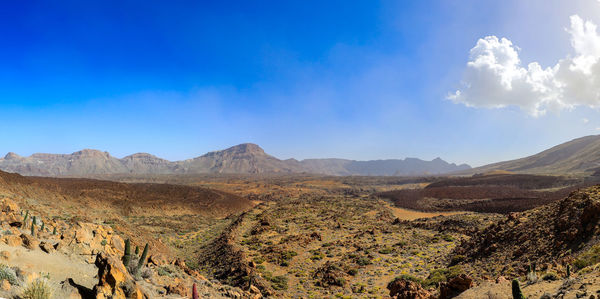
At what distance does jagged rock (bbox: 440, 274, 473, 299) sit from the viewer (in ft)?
33.7

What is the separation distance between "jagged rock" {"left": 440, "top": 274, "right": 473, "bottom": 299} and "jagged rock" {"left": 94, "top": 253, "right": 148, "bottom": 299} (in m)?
11.0

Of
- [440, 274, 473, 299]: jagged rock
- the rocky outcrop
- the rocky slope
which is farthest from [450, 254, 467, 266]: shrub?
the rocky slope

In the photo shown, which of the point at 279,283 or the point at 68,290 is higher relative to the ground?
the point at 68,290

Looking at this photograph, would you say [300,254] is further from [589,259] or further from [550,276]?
[589,259]

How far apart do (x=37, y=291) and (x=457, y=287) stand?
13090 mm

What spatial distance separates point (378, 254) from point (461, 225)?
14.3 meters

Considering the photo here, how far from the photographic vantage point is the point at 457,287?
1046 cm

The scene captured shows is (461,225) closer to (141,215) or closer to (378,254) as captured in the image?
(378,254)

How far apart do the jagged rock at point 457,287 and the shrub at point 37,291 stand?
12.7 m

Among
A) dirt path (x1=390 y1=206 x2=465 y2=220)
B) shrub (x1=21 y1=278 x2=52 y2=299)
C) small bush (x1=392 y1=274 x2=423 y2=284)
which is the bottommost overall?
dirt path (x1=390 y1=206 x2=465 y2=220)

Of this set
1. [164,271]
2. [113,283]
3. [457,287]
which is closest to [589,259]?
[457,287]

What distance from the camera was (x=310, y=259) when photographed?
21.8 meters

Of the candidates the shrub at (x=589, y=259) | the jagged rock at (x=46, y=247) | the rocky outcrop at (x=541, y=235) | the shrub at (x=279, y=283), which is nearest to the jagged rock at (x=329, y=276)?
the shrub at (x=279, y=283)

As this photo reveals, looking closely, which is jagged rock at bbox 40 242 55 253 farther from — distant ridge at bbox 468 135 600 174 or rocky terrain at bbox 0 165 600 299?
distant ridge at bbox 468 135 600 174
